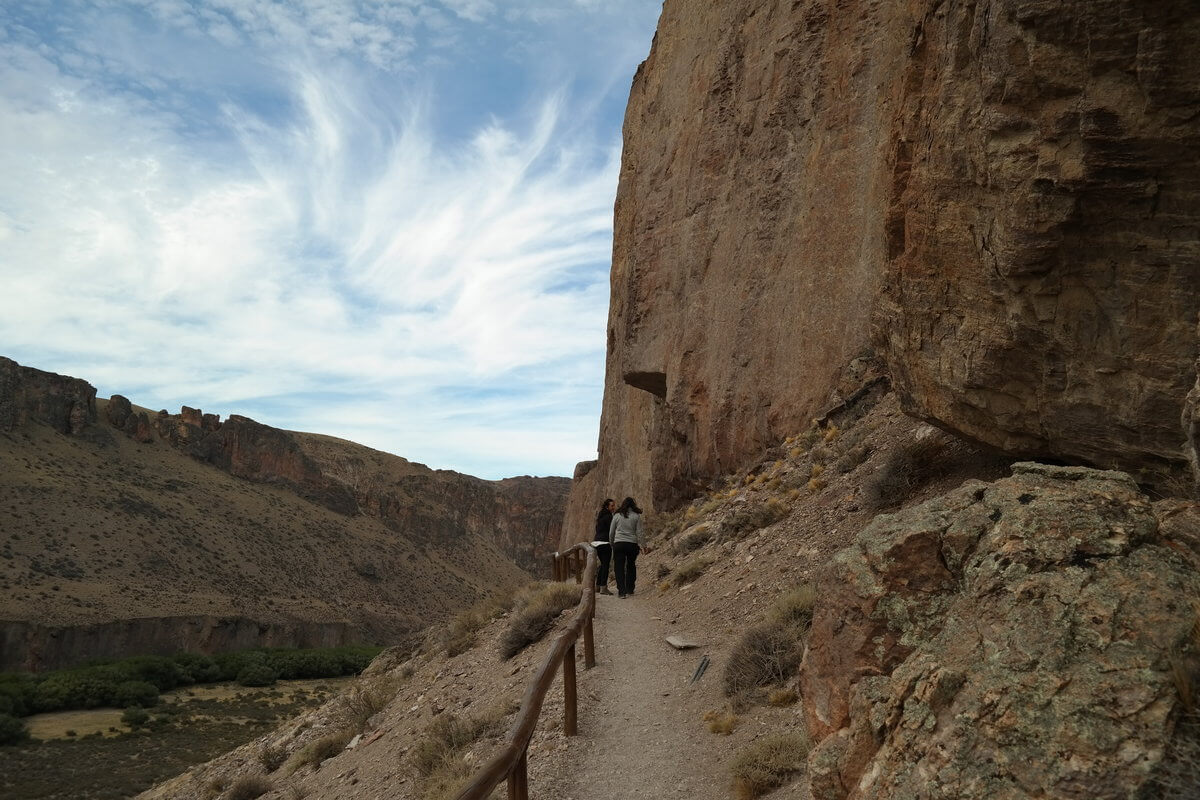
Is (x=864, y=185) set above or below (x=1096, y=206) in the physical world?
above

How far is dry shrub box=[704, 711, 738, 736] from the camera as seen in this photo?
6703 mm

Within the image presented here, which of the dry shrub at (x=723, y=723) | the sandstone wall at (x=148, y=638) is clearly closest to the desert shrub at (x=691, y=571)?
the dry shrub at (x=723, y=723)

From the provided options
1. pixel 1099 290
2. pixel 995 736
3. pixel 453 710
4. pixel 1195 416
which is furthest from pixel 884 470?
pixel 995 736

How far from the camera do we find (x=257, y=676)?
4975cm

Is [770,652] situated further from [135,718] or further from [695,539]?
[135,718]

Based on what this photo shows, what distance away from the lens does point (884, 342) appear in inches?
371

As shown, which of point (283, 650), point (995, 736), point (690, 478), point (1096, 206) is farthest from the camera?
point (283, 650)

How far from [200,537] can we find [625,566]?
6277 centimetres

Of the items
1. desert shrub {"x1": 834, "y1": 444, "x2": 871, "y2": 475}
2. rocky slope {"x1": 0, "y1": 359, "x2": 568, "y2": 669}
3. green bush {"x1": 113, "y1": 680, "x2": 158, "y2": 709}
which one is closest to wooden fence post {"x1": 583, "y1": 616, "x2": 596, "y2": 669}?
desert shrub {"x1": 834, "y1": 444, "x2": 871, "y2": 475}

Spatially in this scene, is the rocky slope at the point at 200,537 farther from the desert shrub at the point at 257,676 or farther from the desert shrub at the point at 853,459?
the desert shrub at the point at 853,459

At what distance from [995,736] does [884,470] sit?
7.62 metres

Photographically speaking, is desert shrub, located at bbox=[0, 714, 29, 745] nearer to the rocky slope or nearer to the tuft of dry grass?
the rocky slope

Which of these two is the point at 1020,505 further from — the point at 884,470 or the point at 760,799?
the point at 884,470

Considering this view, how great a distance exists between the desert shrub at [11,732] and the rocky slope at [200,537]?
44.5 ft
